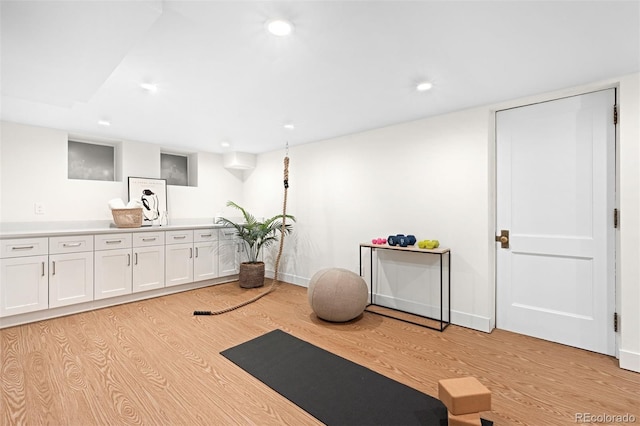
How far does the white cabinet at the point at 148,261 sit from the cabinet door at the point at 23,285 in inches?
34.5

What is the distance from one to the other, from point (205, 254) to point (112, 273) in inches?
48.6

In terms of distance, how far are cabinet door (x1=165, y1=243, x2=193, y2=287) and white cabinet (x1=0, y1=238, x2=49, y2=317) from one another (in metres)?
1.27

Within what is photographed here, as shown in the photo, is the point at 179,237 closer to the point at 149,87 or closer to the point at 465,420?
the point at 149,87

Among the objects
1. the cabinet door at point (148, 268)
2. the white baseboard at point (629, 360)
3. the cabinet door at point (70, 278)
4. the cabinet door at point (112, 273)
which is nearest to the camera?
the white baseboard at point (629, 360)

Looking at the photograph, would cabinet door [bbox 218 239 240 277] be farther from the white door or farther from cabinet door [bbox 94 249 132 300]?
the white door

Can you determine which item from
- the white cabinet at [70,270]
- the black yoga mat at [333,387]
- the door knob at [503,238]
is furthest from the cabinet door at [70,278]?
the door knob at [503,238]

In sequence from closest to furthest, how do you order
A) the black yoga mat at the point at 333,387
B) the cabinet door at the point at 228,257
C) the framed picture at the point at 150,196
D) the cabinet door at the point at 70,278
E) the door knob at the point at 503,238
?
1. the black yoga mat at the point at 333,387
2. the door knob at the point at 503,238
3. the cabinet door at the point at 70,278
4. the framed picture at the point at 150,196
5. the cabinet door at the point at 228,257

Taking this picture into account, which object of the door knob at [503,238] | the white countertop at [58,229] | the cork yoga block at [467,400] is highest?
the white countertop at [58,229]

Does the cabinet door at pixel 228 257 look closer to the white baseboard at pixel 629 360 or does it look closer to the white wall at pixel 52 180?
the white wall at pixel 52 180

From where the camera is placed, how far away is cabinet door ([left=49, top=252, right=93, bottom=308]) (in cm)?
328

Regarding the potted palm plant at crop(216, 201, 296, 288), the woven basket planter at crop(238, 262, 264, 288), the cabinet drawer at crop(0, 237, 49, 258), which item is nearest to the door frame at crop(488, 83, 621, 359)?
the potted palm plant at crop(216, 201, 296, 288)

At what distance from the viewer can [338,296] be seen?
10.1 feet

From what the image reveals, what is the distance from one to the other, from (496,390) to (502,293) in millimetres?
1252

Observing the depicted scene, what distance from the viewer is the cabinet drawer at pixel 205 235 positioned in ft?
14.8
